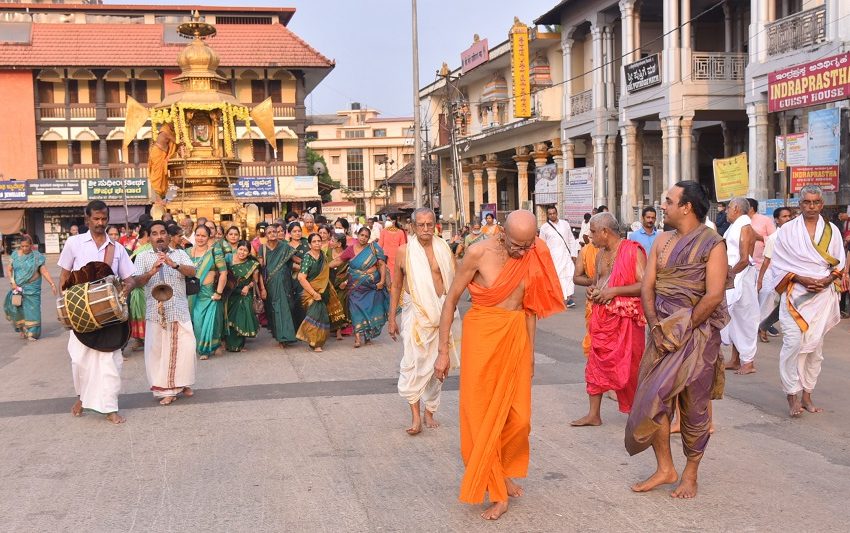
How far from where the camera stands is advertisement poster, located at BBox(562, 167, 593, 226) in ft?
83.6

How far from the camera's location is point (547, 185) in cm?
2970

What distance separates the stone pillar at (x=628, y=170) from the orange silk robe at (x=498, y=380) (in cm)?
2082

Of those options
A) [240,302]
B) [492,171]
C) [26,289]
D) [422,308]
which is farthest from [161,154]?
[492,171]

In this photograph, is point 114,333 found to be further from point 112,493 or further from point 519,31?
point 519,31

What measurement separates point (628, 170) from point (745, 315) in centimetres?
1684

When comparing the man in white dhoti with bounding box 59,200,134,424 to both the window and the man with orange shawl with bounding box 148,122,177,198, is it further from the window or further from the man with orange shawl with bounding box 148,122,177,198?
the window

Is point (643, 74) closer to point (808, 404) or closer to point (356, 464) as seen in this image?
point (808, 404)

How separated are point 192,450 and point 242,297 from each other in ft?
17.6

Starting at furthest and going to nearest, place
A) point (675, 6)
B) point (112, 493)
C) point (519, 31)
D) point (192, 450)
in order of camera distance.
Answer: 1. point (519, 31)
2. point (675, 6)
3. point (192, 450)
4. point (112, 493)

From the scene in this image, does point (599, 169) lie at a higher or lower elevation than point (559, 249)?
higher

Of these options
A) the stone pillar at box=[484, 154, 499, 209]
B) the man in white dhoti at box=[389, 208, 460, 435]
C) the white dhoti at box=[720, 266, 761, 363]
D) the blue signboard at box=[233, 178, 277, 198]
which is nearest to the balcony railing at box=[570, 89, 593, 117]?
the stone pillar at box=[484, 154, 499, 209]

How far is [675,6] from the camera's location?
22719mm

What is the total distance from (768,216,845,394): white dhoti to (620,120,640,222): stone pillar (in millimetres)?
18133

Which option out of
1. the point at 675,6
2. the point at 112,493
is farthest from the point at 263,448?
the point at 675,6
